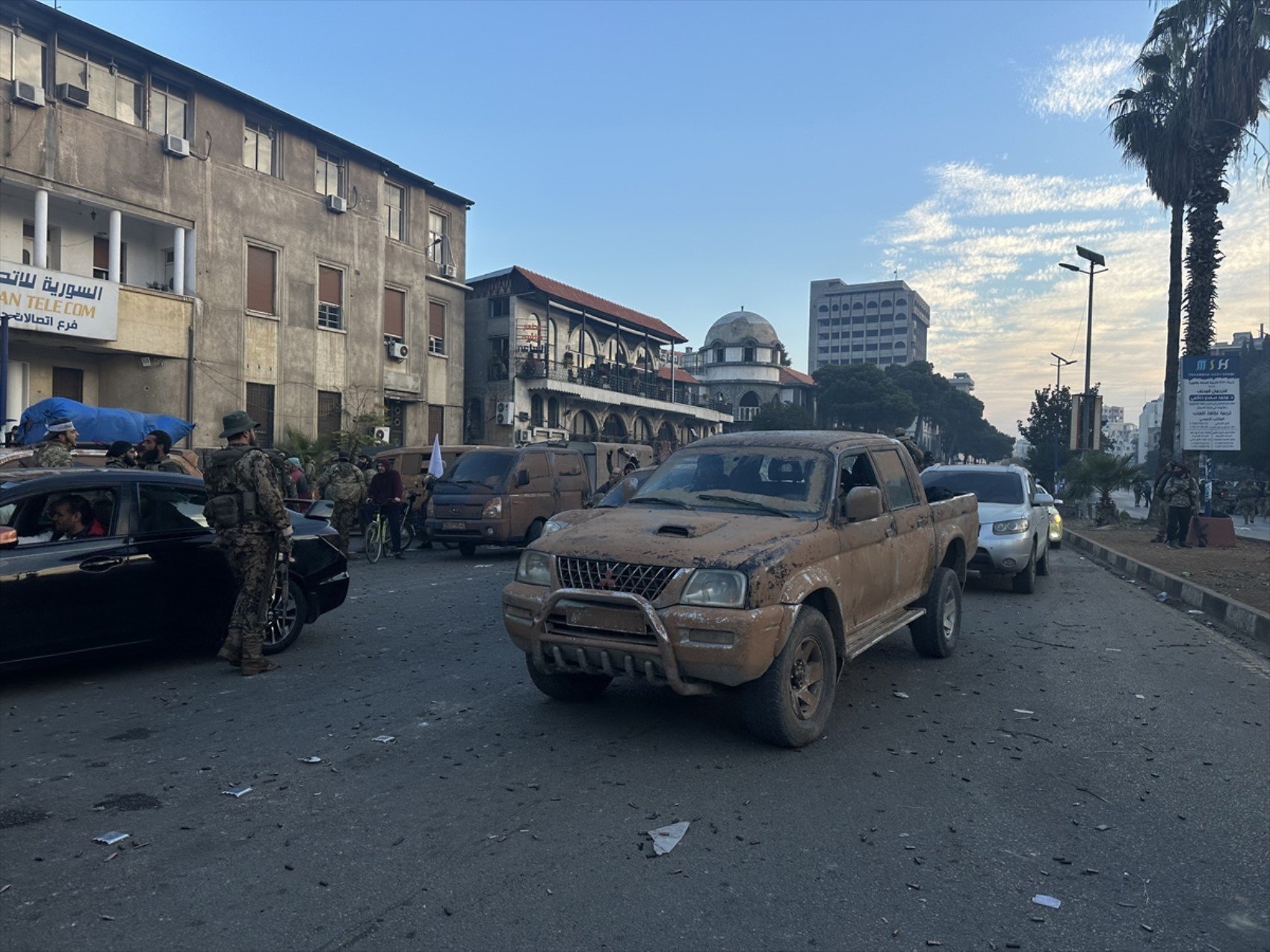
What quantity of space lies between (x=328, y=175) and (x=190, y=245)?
6.04 m

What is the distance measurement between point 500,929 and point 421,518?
49.3 ft

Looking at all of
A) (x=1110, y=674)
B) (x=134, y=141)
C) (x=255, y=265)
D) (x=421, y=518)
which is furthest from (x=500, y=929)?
(x=255, y=265)

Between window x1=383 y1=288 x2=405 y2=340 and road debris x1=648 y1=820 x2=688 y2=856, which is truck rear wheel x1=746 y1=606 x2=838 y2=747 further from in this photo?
window x1=383 y1=288 x2=405 y2=340

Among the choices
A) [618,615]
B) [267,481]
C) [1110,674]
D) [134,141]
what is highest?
[134,141]

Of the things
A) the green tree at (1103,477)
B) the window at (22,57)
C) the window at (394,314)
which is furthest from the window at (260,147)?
the green tree at (1103,477)

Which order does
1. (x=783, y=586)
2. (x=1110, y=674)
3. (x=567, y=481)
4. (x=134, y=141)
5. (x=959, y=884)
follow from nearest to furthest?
1. (x=959, y=884)
2. (x=783, y=586)
3. (x=1110, y=674)
4. (x=567, y=481)
5. (x=134, y=141)

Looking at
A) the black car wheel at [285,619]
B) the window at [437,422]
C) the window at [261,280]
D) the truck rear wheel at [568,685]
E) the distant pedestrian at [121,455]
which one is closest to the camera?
the truck rear wheel at [568,685]

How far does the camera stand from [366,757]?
4.85m

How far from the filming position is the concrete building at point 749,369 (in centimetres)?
8256

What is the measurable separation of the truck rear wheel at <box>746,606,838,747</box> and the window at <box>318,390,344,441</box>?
81.2 feet

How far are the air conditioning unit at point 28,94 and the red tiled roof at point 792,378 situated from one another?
68.1 m

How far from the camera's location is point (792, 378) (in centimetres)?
8462

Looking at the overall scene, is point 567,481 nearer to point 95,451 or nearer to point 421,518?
point 421,518

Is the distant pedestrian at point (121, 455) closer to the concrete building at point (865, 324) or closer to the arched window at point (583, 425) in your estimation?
the arched window at point (583, 425)
